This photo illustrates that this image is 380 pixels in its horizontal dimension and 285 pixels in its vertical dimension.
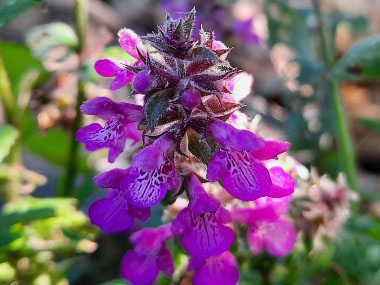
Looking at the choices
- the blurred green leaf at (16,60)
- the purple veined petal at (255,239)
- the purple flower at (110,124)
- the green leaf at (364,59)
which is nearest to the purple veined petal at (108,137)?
the purple flower at (110,124)

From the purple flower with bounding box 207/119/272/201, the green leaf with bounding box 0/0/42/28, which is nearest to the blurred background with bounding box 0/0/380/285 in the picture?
the green leaf with bounding box 0/0/42/28

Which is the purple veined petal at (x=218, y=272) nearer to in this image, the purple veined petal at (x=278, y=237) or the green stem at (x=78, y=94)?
the purple veined petal at (x=278, y=237)

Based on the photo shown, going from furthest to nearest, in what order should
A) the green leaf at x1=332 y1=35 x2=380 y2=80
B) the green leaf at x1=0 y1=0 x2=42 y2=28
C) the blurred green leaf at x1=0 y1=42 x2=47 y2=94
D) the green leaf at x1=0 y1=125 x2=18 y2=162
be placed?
the blurred green leaf at x1=0 y1=42 x2=47 y2=94
the green leaf at x1=332 y1=35 x2=380 y2=80
the green leaf at x1=0 y1=125 x2=18 y2=162
the green leaf at x1=0 y1=0 x2=42 y2=28

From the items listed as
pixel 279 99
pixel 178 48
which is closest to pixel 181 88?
pixel 178 48

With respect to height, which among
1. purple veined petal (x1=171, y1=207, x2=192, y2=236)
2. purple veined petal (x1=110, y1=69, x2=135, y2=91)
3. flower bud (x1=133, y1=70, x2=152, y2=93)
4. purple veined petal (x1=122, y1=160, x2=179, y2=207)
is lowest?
purple veined petal (x1=171, y1=207, x2=192, y2=236)

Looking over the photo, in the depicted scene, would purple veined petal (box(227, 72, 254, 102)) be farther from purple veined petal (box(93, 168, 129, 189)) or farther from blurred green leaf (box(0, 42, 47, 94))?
blurred green leaf (box(0, 42, 47, 94))

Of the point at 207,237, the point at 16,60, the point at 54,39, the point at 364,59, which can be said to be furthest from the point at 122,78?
the point at 16,60

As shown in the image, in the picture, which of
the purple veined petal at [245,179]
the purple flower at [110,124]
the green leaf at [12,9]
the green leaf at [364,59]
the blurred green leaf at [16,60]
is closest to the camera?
the purple veined petal at [245,179]
